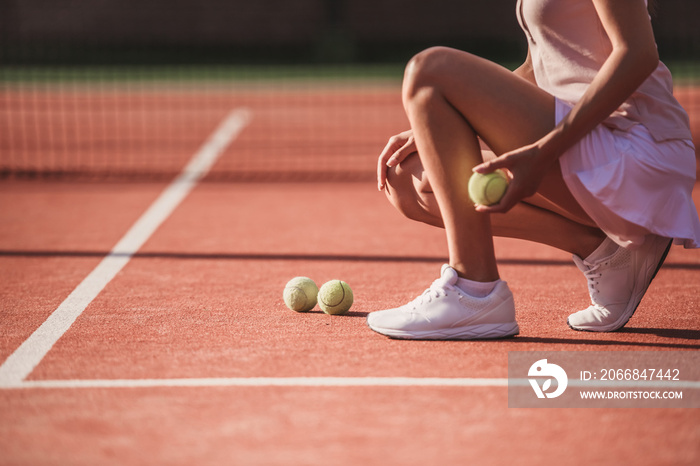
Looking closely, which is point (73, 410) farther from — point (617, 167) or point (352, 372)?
point (617, 167)

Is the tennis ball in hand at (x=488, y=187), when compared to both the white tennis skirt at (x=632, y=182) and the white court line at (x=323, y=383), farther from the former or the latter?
the white court line at (x=323, y=383)

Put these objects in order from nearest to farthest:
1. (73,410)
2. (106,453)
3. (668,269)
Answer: (106,453), (73,410), (668,269)

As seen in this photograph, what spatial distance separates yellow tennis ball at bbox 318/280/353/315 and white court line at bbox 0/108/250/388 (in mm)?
944

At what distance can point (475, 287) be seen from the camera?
9.44ft

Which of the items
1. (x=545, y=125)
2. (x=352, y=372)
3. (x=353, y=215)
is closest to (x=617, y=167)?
(x=545, y=125)

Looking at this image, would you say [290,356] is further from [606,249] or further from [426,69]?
[606,249]

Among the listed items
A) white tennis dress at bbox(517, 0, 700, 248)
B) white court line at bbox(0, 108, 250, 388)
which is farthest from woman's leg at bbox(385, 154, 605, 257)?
white court line at bbox(0, 108, 250, 388)

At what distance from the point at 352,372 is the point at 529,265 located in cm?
196

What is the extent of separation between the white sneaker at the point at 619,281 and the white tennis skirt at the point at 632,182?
0.14 meters

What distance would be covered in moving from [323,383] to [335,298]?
33.5 inches

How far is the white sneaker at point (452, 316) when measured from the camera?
2887 millimetres

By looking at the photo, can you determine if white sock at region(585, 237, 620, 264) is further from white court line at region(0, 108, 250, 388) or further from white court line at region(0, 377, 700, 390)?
white court line at region(0, 108, 250, 388)

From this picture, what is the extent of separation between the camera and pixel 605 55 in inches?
110

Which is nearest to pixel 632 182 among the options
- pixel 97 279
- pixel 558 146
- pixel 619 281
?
A: pixel 558 146
